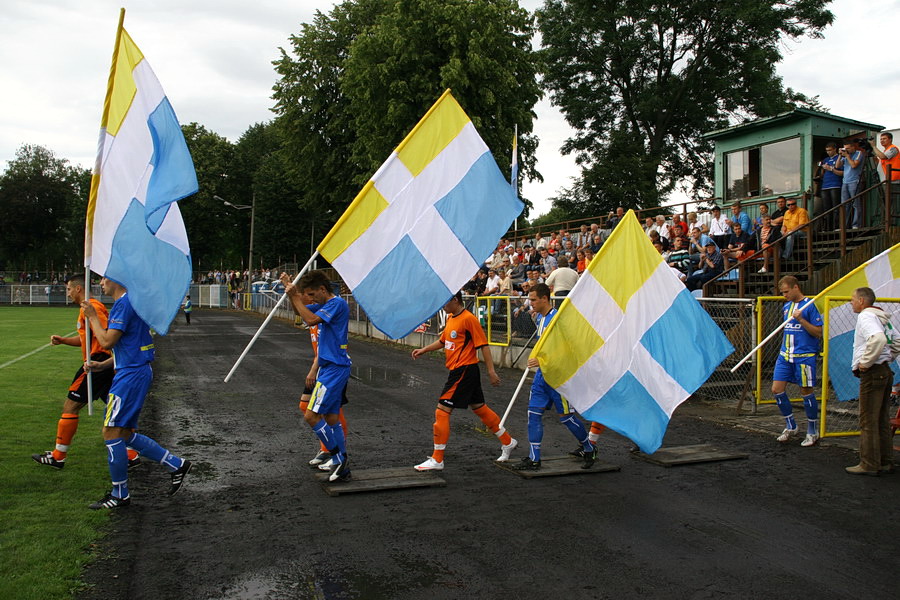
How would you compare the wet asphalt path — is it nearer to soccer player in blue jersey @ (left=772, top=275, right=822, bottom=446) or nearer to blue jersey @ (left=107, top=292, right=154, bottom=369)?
soccer player in blue jersey @ (left=772, top=275, right=822, bottom=446)

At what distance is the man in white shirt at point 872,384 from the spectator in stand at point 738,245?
7427mm

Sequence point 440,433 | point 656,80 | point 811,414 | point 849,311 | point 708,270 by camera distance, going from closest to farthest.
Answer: point 440,433, point 811,414, point 849,311, point 708,270, point 656,80

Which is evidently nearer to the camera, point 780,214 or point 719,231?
point 780,214

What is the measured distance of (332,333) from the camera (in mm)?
6500

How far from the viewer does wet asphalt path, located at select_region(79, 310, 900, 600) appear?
4.30m

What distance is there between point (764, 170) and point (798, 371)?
12323 millimetres

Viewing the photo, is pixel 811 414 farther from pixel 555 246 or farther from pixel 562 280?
pixel 555 246

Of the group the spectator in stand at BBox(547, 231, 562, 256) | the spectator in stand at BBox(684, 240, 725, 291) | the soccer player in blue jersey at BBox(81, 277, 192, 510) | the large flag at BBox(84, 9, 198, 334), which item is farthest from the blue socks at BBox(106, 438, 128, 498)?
the spectator in stand at BBox(547, 231, 562, 256)

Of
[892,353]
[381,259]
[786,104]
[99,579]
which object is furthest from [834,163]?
[786,104]

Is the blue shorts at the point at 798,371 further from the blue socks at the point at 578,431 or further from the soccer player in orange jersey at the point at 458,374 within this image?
the soccer player in orange jersey at the point at 458,374

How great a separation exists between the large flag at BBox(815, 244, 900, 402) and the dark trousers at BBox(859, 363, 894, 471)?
116 cm

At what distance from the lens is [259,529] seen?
529 cm

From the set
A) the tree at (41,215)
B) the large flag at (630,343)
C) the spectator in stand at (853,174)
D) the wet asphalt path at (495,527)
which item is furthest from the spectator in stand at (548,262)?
the tree at (41,215)

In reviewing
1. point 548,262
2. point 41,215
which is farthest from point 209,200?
point 548,262
